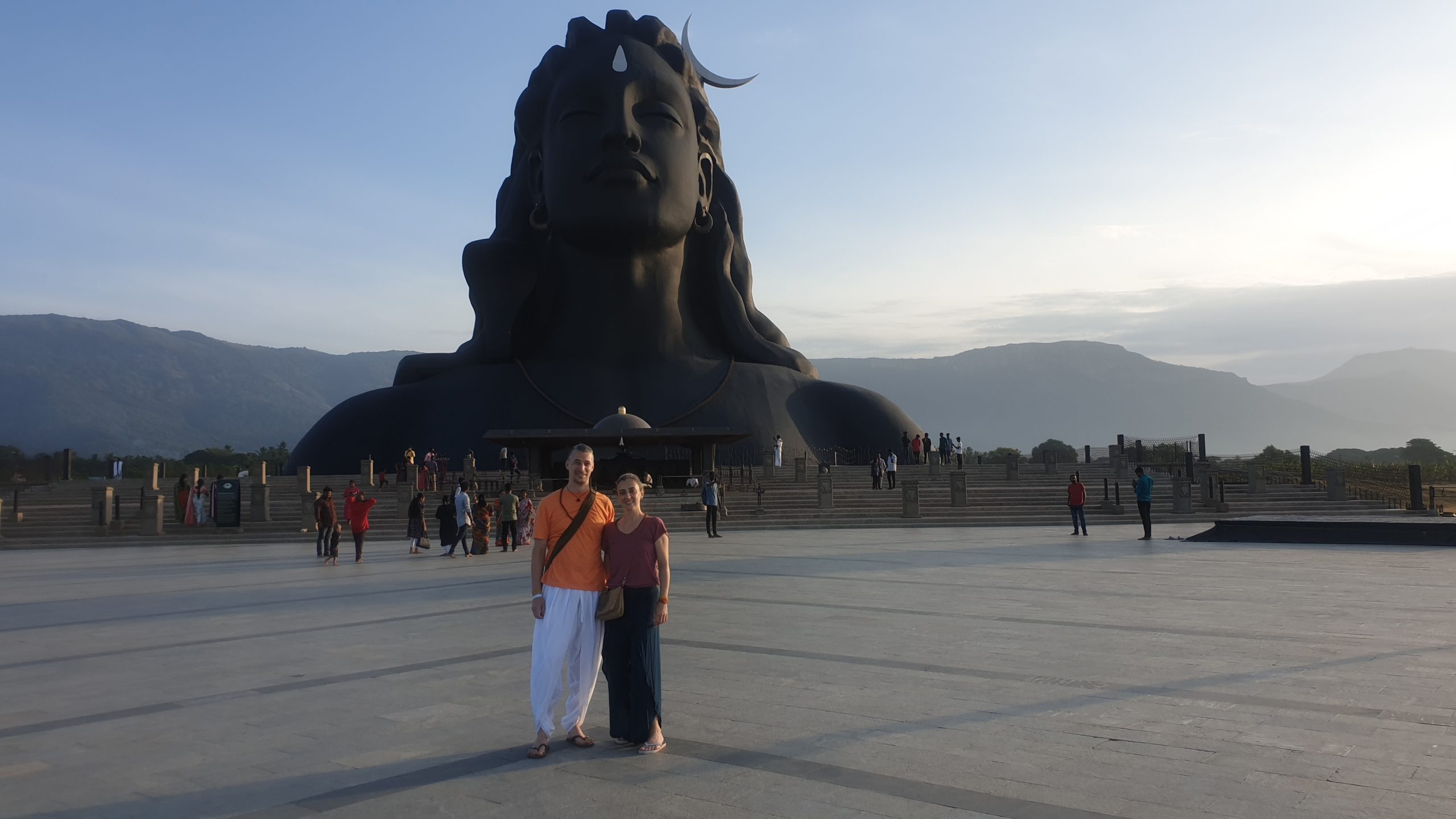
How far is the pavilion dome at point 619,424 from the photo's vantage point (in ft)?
94.7

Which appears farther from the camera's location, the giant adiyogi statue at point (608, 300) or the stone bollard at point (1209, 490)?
the giant adiyogi statue at point (608, 300)

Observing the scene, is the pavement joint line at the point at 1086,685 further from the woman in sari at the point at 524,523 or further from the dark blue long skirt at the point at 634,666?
the woman in sari at the point at 524,523

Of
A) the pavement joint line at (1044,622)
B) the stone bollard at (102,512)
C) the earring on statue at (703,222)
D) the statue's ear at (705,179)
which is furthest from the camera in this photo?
the earring on statue at (703,222)

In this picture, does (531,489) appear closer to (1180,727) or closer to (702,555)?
(702,555)

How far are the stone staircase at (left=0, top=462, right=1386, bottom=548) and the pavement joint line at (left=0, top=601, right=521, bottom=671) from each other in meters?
10.6

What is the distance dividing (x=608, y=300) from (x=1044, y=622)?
2828 centimetres

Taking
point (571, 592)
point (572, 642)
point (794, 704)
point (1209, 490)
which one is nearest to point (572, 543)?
point (571, 592)

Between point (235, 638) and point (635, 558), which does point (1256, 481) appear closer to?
point (235, 638)

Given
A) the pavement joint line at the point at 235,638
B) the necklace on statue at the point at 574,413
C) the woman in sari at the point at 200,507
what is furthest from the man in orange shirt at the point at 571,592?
the necklace on statue at the point at 574,413

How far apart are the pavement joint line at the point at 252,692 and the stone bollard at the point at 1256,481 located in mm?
22800

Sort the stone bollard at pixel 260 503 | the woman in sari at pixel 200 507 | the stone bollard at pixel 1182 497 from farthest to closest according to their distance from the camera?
1. the stone bollard at pixel 1182 497
2. the stone bollard at pixel 260 503
3. the woman in sari at pixel 200 507

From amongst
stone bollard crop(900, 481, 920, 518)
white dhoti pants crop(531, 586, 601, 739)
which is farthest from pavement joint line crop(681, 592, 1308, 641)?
→ stone bollard crop(900, 481, 920, 518)

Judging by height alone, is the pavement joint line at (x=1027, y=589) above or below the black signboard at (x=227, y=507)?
below

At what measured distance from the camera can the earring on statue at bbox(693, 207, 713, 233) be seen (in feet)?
121
